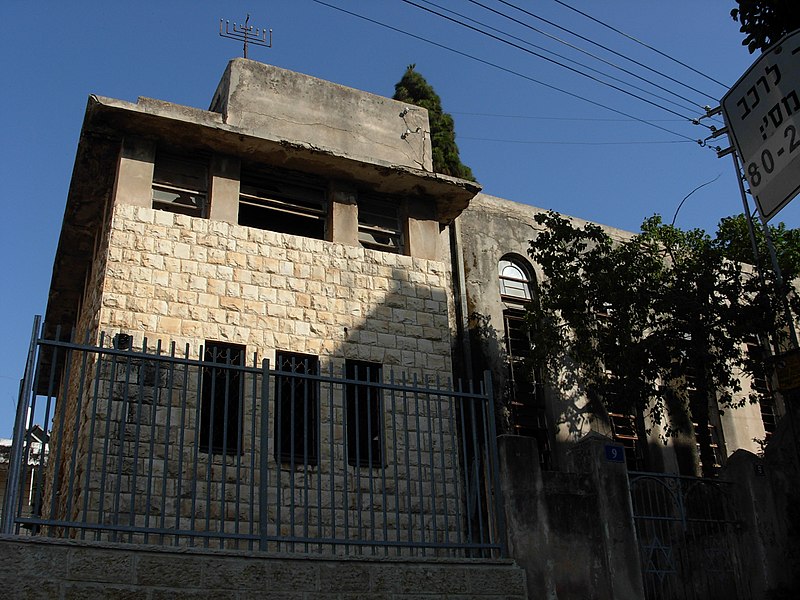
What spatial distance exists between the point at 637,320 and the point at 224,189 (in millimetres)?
6810

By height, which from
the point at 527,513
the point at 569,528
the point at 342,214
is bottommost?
the point at 569,528

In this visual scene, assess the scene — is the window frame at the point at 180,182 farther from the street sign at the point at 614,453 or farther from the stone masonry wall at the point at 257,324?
the street sign at the point at 614,453

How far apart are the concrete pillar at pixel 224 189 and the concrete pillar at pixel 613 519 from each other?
659cm

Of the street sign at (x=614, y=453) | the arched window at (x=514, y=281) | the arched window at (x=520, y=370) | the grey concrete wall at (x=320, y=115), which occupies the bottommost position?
the street sign at (x=614, y=453)

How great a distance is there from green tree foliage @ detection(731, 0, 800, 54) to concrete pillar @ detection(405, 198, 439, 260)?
258 inches

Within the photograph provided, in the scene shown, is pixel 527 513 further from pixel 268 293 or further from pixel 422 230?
pixel 422 230

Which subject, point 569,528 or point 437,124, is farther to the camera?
point 437,124

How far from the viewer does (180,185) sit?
507 inches

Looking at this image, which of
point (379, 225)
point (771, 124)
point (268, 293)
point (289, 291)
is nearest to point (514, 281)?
point (379, 225)

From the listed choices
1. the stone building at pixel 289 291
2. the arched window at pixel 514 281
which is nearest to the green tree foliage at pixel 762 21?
the stone building at pixel 289 291

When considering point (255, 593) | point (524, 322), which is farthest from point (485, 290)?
point (255, 593)

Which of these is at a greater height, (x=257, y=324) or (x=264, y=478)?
(x=257, y=324)

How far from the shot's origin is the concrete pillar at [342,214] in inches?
533

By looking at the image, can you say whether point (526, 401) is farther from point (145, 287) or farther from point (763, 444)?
point (145, 287)
